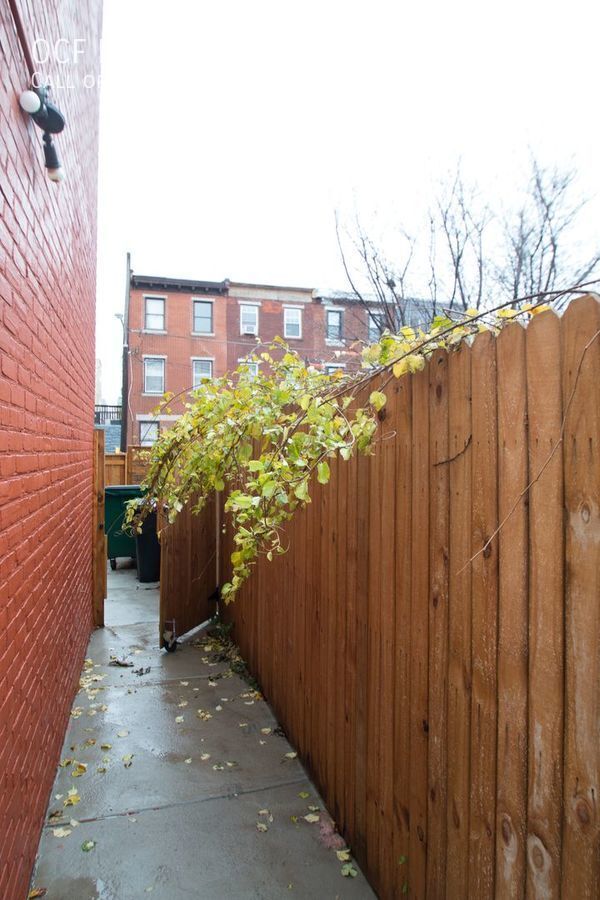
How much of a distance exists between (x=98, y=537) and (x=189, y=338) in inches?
763

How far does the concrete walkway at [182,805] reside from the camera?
2.30 meters

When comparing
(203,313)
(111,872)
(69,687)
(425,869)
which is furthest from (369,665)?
(203,313)

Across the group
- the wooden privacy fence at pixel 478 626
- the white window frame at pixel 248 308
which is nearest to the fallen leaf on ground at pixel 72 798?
the wooden privacy fence at pixel 478 626

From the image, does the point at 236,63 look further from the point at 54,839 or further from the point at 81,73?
the point at 54,839

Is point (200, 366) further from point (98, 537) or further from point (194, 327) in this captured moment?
point (98, 537)

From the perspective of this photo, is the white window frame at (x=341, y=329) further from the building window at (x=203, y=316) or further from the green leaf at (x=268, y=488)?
the green leaf at (x=268, y=488)

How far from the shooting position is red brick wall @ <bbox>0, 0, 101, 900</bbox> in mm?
1847

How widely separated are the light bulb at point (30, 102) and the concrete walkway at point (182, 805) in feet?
10.0

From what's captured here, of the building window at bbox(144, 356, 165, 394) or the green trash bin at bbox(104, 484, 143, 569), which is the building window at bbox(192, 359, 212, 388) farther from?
the green trash bin at bbox(104, 484, 143, 569)

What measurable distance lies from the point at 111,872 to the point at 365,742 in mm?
1240

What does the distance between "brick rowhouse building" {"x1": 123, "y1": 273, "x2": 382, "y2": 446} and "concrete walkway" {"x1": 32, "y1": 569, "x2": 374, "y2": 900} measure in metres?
19.7

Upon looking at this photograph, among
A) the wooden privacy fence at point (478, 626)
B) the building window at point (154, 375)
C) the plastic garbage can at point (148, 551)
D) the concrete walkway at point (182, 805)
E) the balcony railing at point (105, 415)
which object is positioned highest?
the building window at point (154, 375)

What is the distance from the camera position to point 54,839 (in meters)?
2.52

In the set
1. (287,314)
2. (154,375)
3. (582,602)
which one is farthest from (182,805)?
(287,314)
